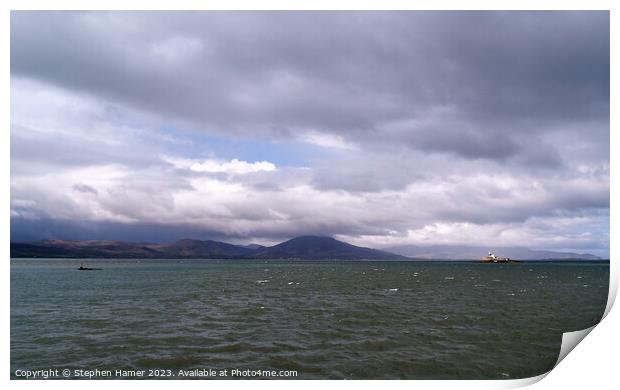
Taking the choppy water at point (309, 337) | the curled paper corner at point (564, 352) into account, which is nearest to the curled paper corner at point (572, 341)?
the curled paper corner at point (564, 352)

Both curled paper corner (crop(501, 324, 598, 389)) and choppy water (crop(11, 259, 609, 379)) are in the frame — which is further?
choppy water (crop(11, 259, 609, 379))

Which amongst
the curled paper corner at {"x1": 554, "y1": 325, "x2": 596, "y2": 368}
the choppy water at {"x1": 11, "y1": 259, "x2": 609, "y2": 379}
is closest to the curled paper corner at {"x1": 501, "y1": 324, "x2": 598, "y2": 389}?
the curled paper corner at {"x1": 554, "y1": 325, "x2": 596, "y2": 368}

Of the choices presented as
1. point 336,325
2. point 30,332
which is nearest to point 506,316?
point 336,325

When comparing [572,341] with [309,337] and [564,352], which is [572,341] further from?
[309,337]

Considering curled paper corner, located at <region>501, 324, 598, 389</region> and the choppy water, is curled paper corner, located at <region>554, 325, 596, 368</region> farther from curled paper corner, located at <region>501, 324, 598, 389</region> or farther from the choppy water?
the choppy water

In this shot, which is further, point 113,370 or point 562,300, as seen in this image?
point 562,300

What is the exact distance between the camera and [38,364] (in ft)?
60.0

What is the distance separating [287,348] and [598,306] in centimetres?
4028

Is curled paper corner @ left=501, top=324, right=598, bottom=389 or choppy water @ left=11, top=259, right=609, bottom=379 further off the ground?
curled paper corner @ left=501, top=324, right=598, bottom=389

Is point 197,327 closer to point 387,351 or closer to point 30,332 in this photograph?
point 30,332

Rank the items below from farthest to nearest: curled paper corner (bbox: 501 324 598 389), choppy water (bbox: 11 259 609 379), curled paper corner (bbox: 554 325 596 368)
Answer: choppy water (bbox: 11 259 609 379), curled paper corner (bbox: 554 325 596 368), curled paper corner (bbox: 501 324 598 389)
